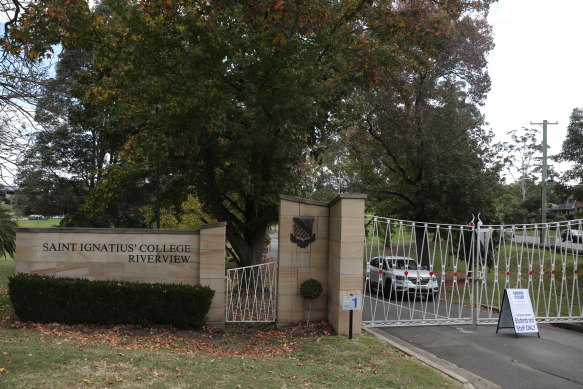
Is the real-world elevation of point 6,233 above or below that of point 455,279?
above

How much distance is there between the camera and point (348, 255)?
9445mm

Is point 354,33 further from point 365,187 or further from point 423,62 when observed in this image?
point 365,187

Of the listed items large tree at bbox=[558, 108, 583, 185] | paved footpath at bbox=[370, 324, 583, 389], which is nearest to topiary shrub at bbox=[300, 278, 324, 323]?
paved footpath at bbox=[370, 324, 583, 389]

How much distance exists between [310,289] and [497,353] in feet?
12.7

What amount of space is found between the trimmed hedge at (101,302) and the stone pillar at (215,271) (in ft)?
1.83

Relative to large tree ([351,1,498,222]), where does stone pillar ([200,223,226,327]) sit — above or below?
below

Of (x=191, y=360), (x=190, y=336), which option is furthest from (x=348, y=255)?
(x=191, y=360)

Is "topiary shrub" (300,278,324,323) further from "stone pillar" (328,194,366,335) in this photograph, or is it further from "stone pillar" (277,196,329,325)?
"stone pillar" (328,194,366,335)

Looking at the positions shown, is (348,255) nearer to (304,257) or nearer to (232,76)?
(304,257)

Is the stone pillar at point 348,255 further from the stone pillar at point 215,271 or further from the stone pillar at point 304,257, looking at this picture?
the stone pillar at point 215,271

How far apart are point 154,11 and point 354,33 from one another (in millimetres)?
6666

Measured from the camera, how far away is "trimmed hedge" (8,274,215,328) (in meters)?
9.66

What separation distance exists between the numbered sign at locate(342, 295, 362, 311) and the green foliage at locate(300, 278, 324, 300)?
1.34m

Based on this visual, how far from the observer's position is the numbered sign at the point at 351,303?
9008mm
